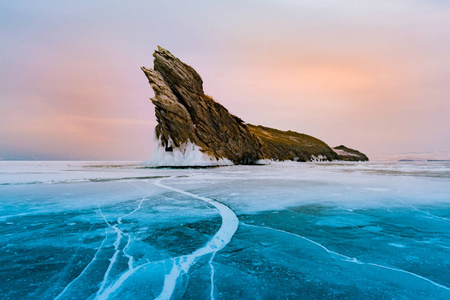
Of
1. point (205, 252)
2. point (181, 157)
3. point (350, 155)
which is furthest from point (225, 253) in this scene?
point (350, 155)

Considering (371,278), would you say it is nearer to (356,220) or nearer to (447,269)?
(447,269)

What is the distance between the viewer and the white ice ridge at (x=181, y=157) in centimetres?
3838

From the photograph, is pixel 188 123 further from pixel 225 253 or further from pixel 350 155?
pixel 350 155

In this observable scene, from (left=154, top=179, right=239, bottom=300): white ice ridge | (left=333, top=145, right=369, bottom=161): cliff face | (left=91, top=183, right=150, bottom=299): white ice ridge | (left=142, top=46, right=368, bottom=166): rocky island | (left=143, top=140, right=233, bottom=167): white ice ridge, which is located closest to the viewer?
(left=91, top=183, right=150, bottom=299): white ice ridge

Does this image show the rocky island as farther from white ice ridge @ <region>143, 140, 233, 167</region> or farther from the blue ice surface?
the blue ice surface

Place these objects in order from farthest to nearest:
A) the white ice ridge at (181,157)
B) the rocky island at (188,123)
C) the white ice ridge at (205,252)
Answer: the rocky island at (188,123) → the white ice ridge at (181,157) → the white ice ridge at (205,252)

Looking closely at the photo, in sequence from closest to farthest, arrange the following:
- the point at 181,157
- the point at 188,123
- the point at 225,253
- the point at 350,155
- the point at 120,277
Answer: the point at 120,277 → the point at 225,253 → the point at 181,157 → the point at 188,123 → the point at 350,155

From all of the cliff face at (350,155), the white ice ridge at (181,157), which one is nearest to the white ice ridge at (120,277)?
the white ice ridge at (181,157)

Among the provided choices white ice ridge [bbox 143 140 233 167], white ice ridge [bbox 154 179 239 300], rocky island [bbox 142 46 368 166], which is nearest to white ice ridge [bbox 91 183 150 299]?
white ice ridge [bbox 154 179 239 300]

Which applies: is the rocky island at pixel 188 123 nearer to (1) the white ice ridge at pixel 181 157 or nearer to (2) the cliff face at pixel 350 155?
(1) the white ice ridge at pixel 181 157

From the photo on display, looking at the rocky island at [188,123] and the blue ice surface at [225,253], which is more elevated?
the rocky island at [188,123]

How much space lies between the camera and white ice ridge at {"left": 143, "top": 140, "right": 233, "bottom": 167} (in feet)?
126

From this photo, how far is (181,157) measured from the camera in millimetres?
39500

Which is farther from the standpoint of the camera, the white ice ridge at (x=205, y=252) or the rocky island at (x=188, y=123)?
the rocky island at (x=188, y=123)
